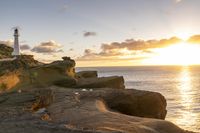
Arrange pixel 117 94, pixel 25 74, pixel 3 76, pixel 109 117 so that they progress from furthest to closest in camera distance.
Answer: pixel 25 74, pixel 3 76, pixel 117 94, pixel 109 117

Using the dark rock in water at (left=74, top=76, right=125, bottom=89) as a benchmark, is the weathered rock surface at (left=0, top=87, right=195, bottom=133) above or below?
below

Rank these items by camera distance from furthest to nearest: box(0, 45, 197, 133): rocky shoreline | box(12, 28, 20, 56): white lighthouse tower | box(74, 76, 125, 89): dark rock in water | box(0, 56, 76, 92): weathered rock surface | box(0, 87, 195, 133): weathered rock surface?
box(12, 28, 20, 56): white lighthouse tower < box(74, 76, 125, 89): dark rock in water < box(0, 56, 76, 92): weathered rock surface < box(0, 45, 197, 133): rocky shoreline < box(0, 87, 195, 133): weathered rock surface

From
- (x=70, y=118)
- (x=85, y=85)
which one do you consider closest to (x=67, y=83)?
(x=85, y=85)

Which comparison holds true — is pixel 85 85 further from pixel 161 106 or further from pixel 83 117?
pixel 83 117

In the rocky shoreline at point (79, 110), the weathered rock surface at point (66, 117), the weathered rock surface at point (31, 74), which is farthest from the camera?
the weathered rock surface at point (31, 74)

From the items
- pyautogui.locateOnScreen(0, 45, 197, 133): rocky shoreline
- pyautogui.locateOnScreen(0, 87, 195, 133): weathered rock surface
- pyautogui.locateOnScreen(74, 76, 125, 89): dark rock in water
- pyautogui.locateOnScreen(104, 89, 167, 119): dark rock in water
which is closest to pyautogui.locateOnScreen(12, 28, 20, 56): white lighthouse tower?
pyautogui.locateOnScreen(0, 45, 197, 133): rocky shoreline

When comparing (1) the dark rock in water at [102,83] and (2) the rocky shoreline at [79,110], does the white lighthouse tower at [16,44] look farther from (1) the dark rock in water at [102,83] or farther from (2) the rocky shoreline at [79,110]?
(1) the dark rock in water at [102,83]

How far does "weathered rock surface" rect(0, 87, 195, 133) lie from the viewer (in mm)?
15742

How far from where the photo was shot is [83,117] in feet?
61.4

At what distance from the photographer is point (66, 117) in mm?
18922

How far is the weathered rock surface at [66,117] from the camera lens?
15.7 m

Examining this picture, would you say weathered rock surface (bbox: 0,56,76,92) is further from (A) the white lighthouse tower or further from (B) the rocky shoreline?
(A) the white lighthouse tower

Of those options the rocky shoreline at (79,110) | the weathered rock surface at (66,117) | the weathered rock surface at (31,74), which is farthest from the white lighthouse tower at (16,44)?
the weathered rock surface at (66,117)

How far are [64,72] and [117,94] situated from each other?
1322 cm
